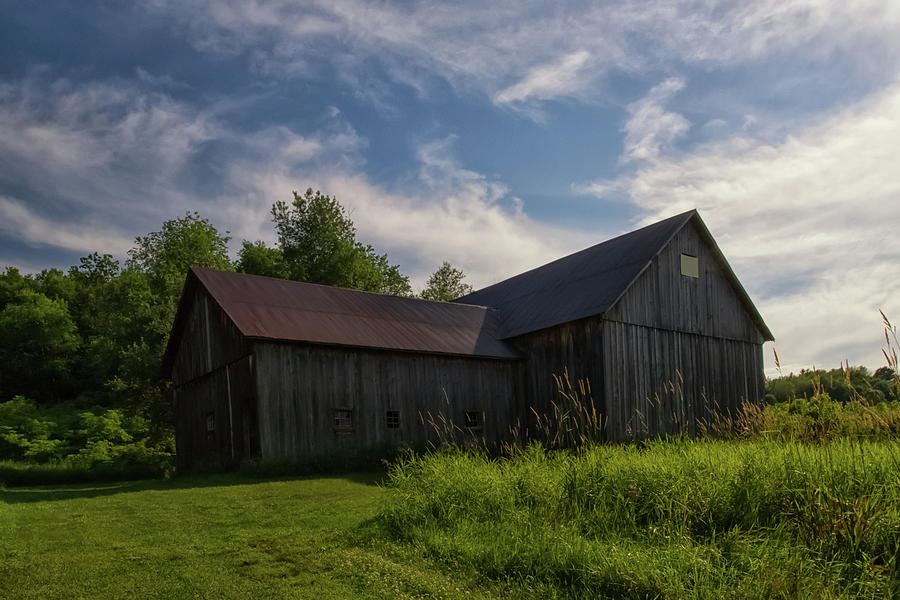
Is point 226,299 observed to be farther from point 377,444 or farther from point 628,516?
point 628,516

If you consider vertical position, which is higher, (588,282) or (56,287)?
(56,287)

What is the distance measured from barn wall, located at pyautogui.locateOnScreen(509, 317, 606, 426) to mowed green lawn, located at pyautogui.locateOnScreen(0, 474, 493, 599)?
956 cm

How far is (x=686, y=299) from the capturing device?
2231 cm

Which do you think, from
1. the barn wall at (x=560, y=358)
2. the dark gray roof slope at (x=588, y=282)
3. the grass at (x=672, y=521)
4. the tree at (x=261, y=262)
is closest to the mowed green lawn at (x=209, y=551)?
the grass at (x=672, y=521)

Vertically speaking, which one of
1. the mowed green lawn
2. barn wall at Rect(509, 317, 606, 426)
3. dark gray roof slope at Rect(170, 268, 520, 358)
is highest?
dark gray roof slope at Rect(170, 268, 520, 358)

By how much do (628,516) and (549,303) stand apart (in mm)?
16064

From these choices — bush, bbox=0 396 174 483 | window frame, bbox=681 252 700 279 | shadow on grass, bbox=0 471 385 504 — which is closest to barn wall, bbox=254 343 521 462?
shadow on grass, bbox=0 471 385 504

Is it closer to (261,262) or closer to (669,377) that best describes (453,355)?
(669,377)

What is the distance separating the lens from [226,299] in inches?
741

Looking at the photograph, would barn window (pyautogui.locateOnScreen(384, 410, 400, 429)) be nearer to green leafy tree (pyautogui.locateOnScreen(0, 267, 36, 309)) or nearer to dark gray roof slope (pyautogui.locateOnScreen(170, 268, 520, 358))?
dark gray roof slope (pyautogui.locateOnScreen(170, 268, 520, 358))

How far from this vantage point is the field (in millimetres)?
6055

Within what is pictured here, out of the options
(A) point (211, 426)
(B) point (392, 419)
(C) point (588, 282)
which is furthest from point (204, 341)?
(C) point (588, 282)

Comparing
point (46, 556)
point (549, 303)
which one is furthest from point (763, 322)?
point (46, 556)

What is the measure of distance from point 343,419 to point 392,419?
5.18 feet
